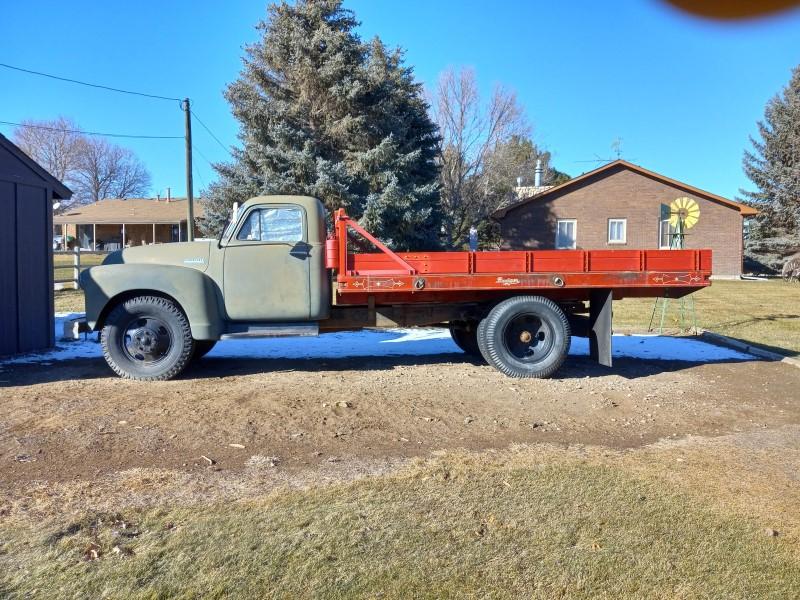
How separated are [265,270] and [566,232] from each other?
2394 centimetres

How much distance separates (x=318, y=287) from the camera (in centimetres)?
736

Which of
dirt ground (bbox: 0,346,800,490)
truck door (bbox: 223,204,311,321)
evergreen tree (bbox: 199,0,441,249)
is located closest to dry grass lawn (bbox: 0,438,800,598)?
dirt ground (bbox: 0,346,800,490)

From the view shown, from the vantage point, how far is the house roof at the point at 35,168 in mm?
8578

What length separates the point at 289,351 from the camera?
9.33 m

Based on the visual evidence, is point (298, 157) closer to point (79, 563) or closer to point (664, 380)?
point (664, 380)

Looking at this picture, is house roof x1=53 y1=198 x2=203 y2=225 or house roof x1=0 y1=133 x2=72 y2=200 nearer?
house roof x1=0 y1=133 x2=72 y2=200

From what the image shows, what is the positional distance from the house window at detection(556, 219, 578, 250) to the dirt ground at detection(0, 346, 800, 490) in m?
21.2

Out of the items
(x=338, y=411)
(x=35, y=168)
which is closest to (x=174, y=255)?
(x=338, y=411)

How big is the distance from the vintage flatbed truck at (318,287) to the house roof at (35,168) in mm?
2550

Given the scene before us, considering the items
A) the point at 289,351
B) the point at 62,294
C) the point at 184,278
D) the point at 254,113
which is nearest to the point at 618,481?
the point at 184,278

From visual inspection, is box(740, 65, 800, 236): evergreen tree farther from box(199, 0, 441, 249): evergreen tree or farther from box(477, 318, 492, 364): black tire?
box(477, 318, 492, 364): black tire

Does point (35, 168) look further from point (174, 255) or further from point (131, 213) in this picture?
point (131, 213)

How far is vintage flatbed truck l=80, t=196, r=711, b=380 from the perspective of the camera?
7.16m

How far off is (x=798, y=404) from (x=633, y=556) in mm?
4504
